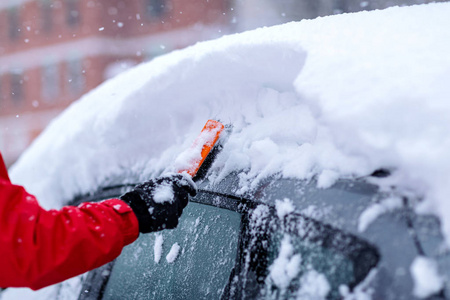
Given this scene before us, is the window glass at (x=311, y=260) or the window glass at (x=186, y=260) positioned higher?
the window glass at (x=311, y=260)

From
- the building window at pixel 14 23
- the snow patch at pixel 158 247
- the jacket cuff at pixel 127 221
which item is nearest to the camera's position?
the jacket cuff at pixel 127 221

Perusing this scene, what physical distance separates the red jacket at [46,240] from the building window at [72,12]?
913 inches

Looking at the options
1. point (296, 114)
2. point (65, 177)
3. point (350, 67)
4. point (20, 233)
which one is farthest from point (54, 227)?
point (65, 177)

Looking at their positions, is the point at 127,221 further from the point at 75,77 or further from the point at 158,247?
the point at 75,77

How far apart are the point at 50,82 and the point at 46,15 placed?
357cm

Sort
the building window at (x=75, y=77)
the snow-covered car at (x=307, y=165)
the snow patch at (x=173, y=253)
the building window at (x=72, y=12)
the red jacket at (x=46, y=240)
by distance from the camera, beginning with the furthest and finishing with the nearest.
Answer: the building window at (x=72, y=12), the building window at (x=75, y=77), the snow patch at (x=173, y=253), the red jacket at (x=46, y=240), the snow-covered car at (x=307, y=165)

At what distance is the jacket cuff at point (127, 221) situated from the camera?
1.44 m

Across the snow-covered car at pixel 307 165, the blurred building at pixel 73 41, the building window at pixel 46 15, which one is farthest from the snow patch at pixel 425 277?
the building window at pixel 46 15

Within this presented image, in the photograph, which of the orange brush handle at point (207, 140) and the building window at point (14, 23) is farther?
the building window at point (14, 23)

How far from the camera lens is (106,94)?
2.51 m

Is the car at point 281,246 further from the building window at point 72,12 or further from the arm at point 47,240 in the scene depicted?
the building window at point 72,12

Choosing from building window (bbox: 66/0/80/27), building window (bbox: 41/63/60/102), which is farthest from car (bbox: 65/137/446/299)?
building window (bbox: 41/63/60/102)

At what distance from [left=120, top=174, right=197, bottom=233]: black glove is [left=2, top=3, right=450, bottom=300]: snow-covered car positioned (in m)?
0.09

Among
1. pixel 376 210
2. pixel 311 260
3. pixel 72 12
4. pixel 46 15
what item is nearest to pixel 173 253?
pixel 311 260
